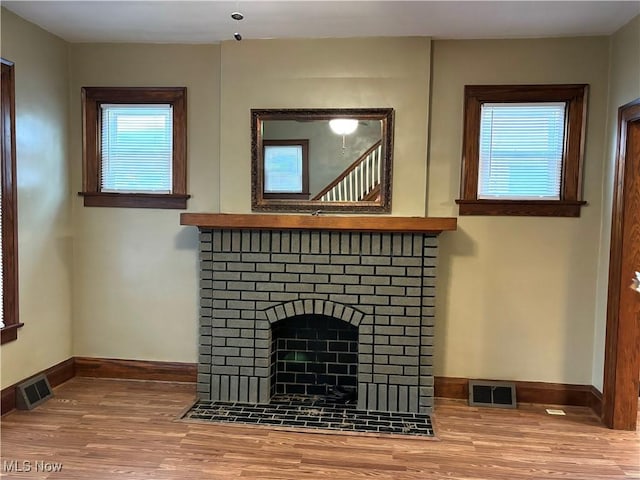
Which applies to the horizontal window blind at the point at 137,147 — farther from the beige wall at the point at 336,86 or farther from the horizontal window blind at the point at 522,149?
the horizontal window blind at the point at 522,149

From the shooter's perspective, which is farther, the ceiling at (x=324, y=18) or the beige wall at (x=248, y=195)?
the beige wall at (x=248, y=195)

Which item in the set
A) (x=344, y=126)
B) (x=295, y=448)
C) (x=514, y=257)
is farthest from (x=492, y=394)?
(x=344, y=126)

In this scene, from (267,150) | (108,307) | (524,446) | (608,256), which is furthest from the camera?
(108,307)

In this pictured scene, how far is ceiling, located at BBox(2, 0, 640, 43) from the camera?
8.93 ft

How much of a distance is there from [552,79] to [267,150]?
191cm

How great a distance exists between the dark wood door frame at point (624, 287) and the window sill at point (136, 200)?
2.77m

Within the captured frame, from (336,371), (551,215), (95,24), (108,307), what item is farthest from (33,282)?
(551,215)

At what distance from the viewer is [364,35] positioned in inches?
125

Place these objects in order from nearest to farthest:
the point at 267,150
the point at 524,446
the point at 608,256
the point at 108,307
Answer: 1. the point at 524,446
2. the point at 608,256
3. the point at 267,150
4. the point at 108,307

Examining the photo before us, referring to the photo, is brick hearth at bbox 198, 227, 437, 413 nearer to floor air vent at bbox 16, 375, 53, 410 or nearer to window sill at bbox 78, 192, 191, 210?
window sill at bbox 78, 192, 191, 210

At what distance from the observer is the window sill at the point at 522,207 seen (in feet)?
10.6

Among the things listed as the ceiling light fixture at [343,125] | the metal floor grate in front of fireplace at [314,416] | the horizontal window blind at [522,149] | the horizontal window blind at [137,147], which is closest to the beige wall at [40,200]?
the horizontal window blind at [137,147]

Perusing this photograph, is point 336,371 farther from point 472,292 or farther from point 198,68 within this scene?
point 198,68

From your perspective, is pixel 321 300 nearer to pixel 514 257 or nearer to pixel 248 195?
pixel 248 195
